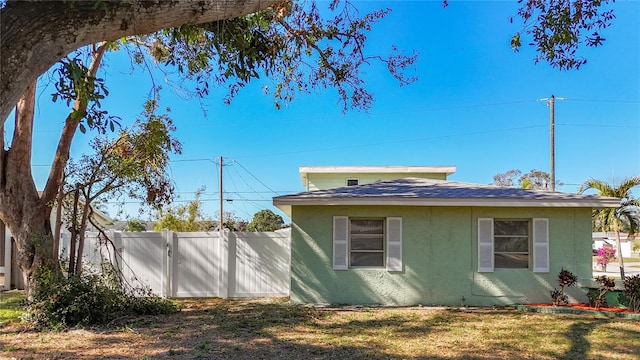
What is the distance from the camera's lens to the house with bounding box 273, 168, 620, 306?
9742mm

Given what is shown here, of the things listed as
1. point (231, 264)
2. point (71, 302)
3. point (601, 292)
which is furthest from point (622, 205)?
point (71, 302)

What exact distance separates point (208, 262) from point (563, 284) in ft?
26.4

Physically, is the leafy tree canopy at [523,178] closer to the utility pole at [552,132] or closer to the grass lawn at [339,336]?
the utility pole at [552,132]

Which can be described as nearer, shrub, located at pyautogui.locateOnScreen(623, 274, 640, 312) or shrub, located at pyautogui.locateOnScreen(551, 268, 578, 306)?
shrub, located at pyautogui.locateOnScreen(623, 274, 640, 312)

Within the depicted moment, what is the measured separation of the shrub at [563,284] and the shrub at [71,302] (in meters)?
8.69

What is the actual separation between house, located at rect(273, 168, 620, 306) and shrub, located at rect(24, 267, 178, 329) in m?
3.67

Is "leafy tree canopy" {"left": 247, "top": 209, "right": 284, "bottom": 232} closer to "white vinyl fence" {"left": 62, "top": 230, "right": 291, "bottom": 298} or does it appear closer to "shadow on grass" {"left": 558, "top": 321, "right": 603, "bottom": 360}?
"white vinyl fence" {"left": 62, "top": 230, "right": 291, "bottom": 298}

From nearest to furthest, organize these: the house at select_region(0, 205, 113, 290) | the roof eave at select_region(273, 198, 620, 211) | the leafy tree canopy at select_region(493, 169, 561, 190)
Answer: the roof eave at select_region(273, 198, 620, 211) → the house at select_region(0, 205, 113, 290) → the leafy tree canopy at select_region(493, 169, 561, 190)

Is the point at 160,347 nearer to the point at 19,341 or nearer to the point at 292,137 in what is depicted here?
the point at 19,341

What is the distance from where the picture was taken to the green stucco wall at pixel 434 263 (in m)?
9.74

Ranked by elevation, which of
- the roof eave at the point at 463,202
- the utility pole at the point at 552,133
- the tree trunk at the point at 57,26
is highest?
the utility pole at the point at 552,133

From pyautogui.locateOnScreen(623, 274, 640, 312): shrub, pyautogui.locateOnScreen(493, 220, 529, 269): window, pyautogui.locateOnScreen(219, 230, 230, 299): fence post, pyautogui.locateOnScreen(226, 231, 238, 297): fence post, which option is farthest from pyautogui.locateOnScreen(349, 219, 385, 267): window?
pyautogui.locateOnScreen(623, 274, 640, 312): shrub

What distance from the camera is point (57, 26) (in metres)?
2.65

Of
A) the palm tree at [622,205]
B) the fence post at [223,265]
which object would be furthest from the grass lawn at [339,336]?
the palm tree at [622,205]
